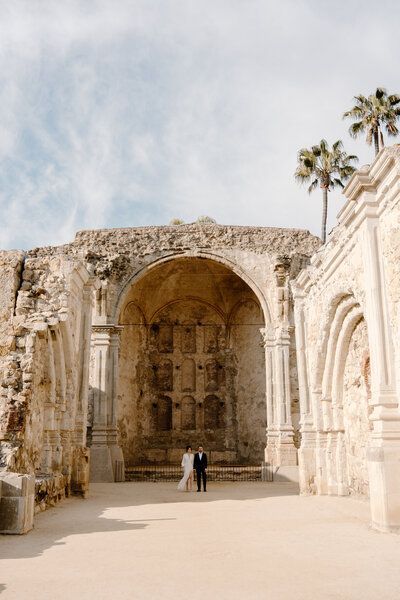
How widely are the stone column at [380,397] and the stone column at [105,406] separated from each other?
11.9 metres

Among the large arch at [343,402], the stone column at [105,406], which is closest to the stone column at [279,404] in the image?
the stone column at [105,406]

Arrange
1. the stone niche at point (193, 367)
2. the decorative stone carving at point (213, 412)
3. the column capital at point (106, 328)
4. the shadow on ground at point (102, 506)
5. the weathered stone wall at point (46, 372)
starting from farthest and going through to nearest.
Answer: the decorative stone carving at point (213, 412)
the stone niche at point (193, 367)
the column capital at point (106, 328)
the weathered stone wall at point (46, 372)
the shadow on ground at point (102, 506)

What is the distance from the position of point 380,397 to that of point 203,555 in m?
3.13

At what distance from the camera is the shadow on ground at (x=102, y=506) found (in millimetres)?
6398

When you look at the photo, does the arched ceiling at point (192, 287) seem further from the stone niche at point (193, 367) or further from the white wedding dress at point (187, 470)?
the white wedding dress at point (187, 470)

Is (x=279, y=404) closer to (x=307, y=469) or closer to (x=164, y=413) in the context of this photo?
(x=307, y=469)

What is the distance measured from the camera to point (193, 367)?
25266 mm

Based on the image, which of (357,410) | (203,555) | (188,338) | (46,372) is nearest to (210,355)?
(188,338)

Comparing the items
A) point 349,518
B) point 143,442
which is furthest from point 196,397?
point 349,518

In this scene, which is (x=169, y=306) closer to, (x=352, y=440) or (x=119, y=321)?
(x=119, y=321)

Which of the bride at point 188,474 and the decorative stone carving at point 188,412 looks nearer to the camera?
the bride at point 188,474

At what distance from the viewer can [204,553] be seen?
5809mm

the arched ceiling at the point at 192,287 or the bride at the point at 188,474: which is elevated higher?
the arched ceiling at the point at 192,287

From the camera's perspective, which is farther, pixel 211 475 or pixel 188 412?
pixel 188 412
